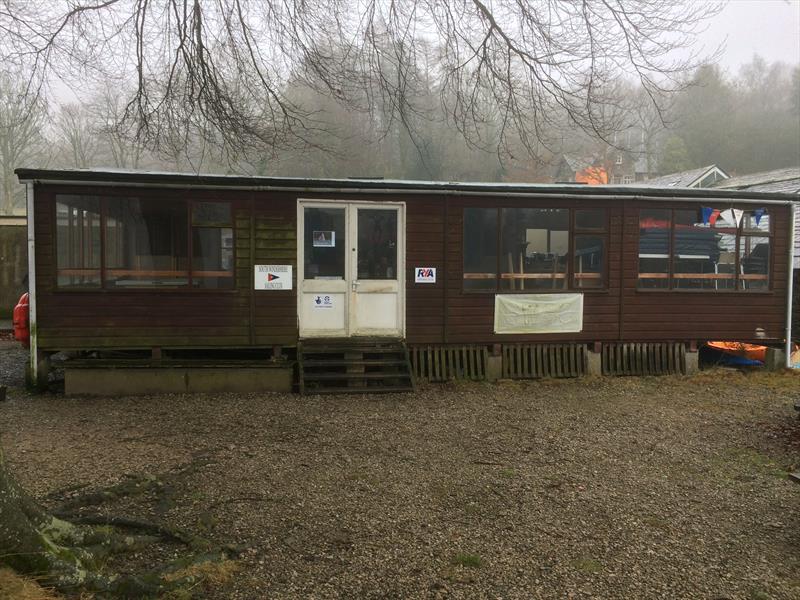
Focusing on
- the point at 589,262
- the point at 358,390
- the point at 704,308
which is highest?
the point at 589,262

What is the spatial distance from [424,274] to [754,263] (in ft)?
17.3

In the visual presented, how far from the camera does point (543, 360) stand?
887 centimetres

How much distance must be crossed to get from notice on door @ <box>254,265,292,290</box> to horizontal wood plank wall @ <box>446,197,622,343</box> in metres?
2.23

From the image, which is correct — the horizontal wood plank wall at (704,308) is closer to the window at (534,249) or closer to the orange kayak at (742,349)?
the orange kayak at (742,349)

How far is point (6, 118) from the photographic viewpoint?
34.0 ft

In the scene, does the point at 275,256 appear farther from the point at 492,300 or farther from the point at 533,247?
the point at 533,247

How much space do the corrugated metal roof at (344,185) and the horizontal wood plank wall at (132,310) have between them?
14 centimetres

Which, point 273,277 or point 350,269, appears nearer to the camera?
point 273,277

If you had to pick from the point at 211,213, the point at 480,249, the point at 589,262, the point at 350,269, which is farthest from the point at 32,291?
the point at 589,262

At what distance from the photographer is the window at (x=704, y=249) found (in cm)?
899

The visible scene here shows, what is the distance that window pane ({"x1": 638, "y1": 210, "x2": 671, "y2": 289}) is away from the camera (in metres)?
8.96

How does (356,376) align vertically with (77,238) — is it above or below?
below

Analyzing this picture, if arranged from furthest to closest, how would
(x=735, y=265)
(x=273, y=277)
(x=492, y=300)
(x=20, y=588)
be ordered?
(x=735, y=265) < (x=492, y=300) < (x=273, y=277) < (x=20, y=588)

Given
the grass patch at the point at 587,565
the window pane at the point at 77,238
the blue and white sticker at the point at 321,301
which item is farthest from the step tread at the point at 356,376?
the grass patch at the point at 587,565
